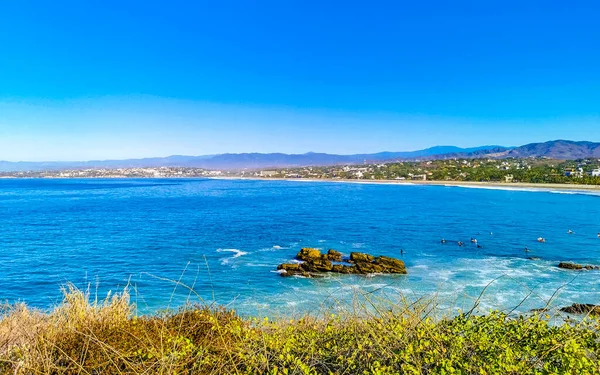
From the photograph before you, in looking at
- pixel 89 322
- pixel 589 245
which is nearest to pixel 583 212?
pixel 589 245

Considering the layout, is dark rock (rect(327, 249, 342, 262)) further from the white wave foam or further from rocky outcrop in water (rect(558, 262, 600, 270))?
rocky outcrop in water (rect(558, 262, 600, 270))

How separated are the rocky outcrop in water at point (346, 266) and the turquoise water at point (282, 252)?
1281 millimetres

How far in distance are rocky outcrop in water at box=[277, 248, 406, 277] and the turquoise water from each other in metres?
1.28

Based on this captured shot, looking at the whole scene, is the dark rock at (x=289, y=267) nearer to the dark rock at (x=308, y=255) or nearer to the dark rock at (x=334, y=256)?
the dark rock at (x=308, y=255)

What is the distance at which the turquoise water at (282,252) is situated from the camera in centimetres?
2317

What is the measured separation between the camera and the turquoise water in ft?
76.0

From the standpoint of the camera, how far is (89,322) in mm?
7871

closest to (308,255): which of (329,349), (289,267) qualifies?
(289,267)

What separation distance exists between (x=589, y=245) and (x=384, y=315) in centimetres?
4169

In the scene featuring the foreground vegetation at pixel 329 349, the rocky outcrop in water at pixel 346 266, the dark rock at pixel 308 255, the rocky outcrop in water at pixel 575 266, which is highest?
the foreground vegetation at pixel 329 349

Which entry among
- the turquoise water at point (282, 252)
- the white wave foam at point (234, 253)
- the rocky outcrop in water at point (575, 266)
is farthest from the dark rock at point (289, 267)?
the rocky outcrop in water at point (575, 266)

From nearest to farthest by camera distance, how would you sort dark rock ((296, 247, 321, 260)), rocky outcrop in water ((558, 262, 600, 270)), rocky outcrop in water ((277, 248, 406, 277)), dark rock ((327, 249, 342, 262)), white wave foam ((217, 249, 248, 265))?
1. rocky outcrop in water ((277, 248, 406, 277))
2. rocky outcrop in water ((558, 262, 600, 270))
3. dark rock ((296, 247, 321, 260))
4. dark rock ((327, 249, 342, 262))
5. white wave foam ((217, 249, 248, 265))

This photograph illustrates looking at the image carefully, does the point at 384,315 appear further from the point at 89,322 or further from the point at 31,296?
the point at 31,296

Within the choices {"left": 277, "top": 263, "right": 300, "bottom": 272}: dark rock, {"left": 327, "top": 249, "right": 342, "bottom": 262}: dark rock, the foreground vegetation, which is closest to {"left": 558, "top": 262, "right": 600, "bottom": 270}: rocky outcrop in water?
{"left": 327, "top": 249, "right": 342, "bottom": 262}: dark rock
